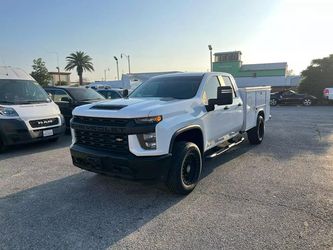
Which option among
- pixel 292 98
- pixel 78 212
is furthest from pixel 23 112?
pixel 292 98

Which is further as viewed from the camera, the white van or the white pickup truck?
the white van

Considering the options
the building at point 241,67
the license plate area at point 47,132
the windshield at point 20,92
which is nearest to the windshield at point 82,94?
the windshield at point 20,92

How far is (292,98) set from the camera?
2497 centimetres

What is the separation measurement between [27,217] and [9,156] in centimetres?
397

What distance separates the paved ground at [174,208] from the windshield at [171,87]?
1.64 metres

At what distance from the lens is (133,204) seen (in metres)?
4.29

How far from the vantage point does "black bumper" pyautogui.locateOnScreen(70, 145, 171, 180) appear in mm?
3938

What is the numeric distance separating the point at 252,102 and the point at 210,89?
2.45 meters

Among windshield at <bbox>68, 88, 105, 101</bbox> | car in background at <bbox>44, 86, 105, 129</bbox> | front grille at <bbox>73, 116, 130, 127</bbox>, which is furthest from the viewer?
windshield at <bbox>68, 88, 105, 101</bbox>

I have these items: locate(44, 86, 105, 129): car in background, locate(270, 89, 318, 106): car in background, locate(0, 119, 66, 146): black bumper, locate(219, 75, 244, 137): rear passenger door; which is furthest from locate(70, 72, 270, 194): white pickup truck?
locate(270, 89, 318, 106): car in background

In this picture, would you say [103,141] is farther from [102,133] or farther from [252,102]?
[252,102]

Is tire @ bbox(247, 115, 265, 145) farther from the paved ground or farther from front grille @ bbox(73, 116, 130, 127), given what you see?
front grille @ bbox(73, 116, 130, 127)

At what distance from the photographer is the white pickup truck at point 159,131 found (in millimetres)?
3980

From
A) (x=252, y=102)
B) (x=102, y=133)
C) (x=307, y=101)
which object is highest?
(x=252, y=102)
